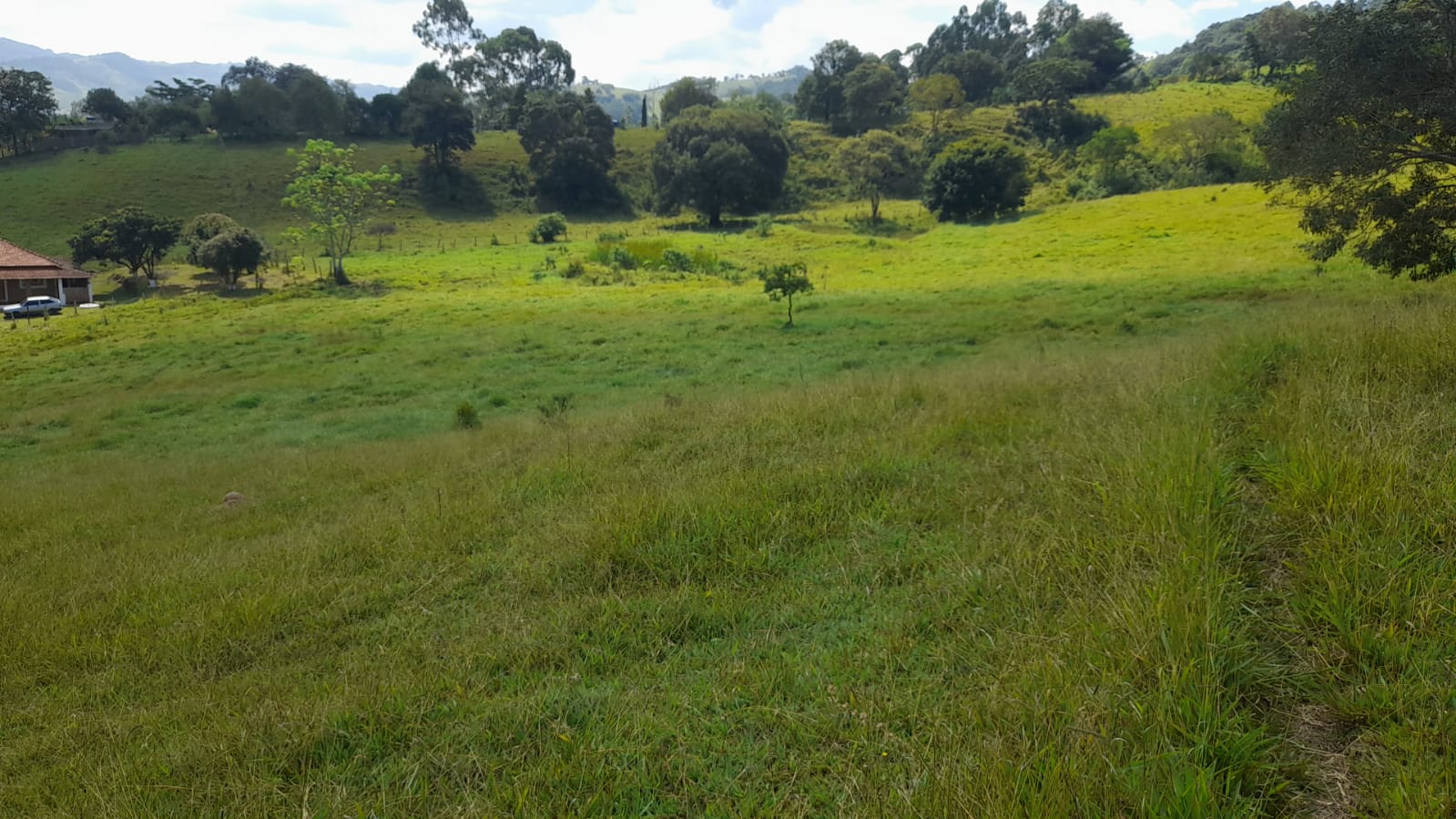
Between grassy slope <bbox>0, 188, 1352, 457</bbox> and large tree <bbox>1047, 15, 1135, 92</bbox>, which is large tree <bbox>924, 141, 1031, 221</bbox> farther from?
large tree <bbox>1047, 15, 1135, 92</bbox>

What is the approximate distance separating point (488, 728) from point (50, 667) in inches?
127

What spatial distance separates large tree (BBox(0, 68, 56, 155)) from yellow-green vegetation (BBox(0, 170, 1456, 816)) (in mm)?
97716

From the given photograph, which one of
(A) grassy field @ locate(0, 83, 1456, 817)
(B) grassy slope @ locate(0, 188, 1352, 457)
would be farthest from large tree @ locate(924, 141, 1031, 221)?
(A) grassy field @ locate(0, 83, 1456, 817)

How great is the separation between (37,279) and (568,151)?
47189mm

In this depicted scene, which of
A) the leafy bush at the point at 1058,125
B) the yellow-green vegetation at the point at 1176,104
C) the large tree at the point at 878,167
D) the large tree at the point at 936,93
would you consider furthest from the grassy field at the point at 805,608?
the large tree at the point at 936,93

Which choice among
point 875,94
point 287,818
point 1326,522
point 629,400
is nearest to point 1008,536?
point 1326,522

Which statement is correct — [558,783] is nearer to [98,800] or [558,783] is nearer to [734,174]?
[98,800]

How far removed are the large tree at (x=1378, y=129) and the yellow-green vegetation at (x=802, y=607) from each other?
7026 mm

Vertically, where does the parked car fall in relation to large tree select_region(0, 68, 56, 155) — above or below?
below

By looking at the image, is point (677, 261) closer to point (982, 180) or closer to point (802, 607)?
point (982, 180)

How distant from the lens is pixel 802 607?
13.9 feet

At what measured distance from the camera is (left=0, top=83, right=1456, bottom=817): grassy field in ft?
8.63

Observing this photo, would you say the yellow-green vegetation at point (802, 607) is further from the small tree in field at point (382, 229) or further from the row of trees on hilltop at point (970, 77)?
the row of trees on hilltop at point (970, 77)

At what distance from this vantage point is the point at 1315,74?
43.4ft
